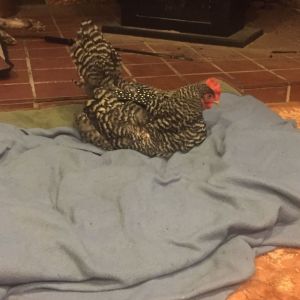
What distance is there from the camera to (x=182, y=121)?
128 cm

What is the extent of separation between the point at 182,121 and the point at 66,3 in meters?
1.91

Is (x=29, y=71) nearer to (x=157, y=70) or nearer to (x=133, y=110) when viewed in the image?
(x=157, y=70)

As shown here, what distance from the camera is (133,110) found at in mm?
1310

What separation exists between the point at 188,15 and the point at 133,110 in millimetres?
1075

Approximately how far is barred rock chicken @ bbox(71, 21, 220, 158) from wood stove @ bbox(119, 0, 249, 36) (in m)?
0.96

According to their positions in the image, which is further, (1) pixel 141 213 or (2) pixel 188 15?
(2) pixel 188 15

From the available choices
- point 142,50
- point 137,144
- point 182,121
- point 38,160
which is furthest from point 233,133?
point 142,50

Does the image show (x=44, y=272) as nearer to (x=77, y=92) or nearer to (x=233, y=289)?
(x=233, y=289)

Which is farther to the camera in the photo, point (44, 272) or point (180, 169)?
point (180, 169)

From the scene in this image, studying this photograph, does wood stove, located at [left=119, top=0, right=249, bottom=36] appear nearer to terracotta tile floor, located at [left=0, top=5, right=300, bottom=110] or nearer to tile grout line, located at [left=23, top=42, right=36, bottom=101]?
terracotta tile floor, located at [left=0, top=5, right=300, bottom=110]

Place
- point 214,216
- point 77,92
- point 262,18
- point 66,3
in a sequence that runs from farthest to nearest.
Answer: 1. point 66,3
2. point 262,18
3. point 77,92
4. point 214,216

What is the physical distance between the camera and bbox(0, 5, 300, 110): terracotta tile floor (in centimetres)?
165

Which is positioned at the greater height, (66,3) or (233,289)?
(66,3)

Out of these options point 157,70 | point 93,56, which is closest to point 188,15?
point 157,70
